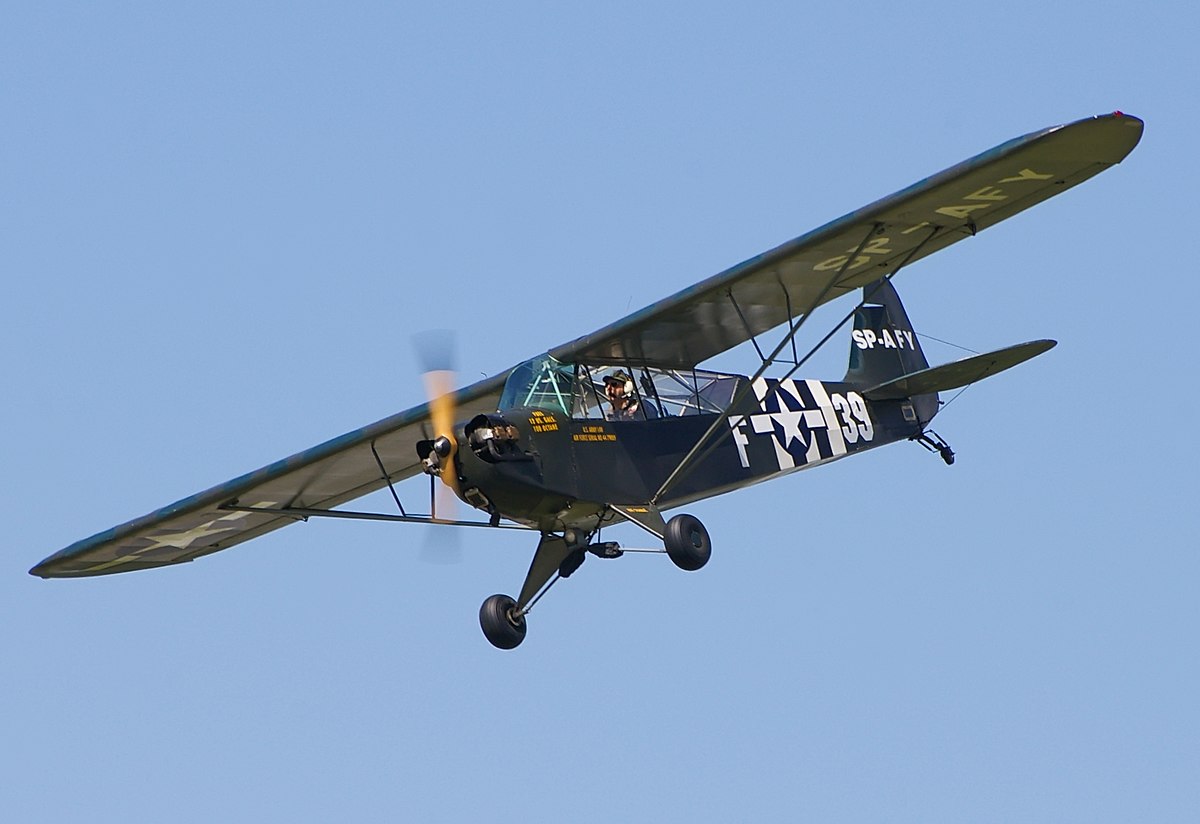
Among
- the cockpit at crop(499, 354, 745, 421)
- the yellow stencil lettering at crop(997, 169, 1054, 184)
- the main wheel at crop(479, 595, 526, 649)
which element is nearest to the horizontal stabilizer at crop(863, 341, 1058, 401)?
the cockpit at crop(499, 354, 745, 421)

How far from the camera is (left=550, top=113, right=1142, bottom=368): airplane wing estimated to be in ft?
55.7

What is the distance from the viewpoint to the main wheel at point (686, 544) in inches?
716

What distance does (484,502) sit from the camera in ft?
58.2

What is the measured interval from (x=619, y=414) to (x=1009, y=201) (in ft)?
12.5

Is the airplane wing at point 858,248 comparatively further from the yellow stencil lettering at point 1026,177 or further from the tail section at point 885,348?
the tail section at point 885,348

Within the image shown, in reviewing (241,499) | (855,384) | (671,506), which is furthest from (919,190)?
(241,499)

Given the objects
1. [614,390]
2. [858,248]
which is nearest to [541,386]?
[614,390]

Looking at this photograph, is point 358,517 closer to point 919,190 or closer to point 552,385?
point 552,385

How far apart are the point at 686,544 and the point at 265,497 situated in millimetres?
5391

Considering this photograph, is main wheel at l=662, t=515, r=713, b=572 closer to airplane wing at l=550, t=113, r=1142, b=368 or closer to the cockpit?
the cockpit

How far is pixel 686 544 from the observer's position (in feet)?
59.7

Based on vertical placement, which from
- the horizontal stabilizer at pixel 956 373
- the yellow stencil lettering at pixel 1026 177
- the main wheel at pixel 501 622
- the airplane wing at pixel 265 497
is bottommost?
the horizontal stabilizer at pixel 956 373

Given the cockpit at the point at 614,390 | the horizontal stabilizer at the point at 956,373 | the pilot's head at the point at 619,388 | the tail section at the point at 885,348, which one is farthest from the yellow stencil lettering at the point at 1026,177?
the tail section at the point at 885,348

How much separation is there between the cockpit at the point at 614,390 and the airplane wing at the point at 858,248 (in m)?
0.11
